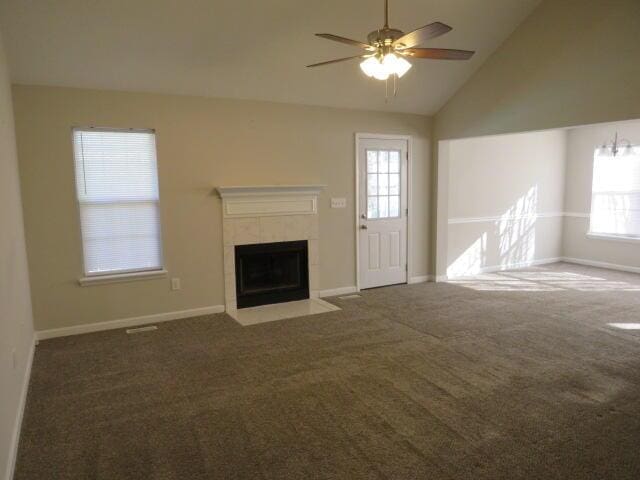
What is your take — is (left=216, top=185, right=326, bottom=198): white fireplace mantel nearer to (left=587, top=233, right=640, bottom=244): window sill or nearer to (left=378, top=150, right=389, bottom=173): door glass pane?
(left=378, top=150, right=389, bottom=173): door glass pane

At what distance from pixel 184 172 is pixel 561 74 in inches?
161

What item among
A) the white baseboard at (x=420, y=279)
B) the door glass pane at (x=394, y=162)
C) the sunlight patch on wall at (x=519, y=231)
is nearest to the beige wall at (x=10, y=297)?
the door glass pane at (x=394, y=162)

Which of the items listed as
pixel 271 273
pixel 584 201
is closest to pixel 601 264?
pixel 584 201

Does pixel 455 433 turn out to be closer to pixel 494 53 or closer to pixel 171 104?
pixel 171 104

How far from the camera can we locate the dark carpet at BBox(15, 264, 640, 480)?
2.44 m

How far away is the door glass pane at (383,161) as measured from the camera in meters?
6.21

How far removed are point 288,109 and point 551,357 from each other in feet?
12.6

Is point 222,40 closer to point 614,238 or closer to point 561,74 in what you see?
point 561,74

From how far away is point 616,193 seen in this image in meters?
7.48

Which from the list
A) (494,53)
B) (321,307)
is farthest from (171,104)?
(494,53)

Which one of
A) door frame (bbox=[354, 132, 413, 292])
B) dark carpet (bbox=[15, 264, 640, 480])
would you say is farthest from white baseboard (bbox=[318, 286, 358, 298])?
dark carpet (bbox=[15, 264, 640, 480])

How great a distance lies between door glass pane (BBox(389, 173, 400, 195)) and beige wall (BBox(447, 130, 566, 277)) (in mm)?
965

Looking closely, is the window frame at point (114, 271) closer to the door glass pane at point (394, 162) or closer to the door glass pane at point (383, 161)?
the door glass pane at point (383, 161)

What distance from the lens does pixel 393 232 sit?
254 inches
